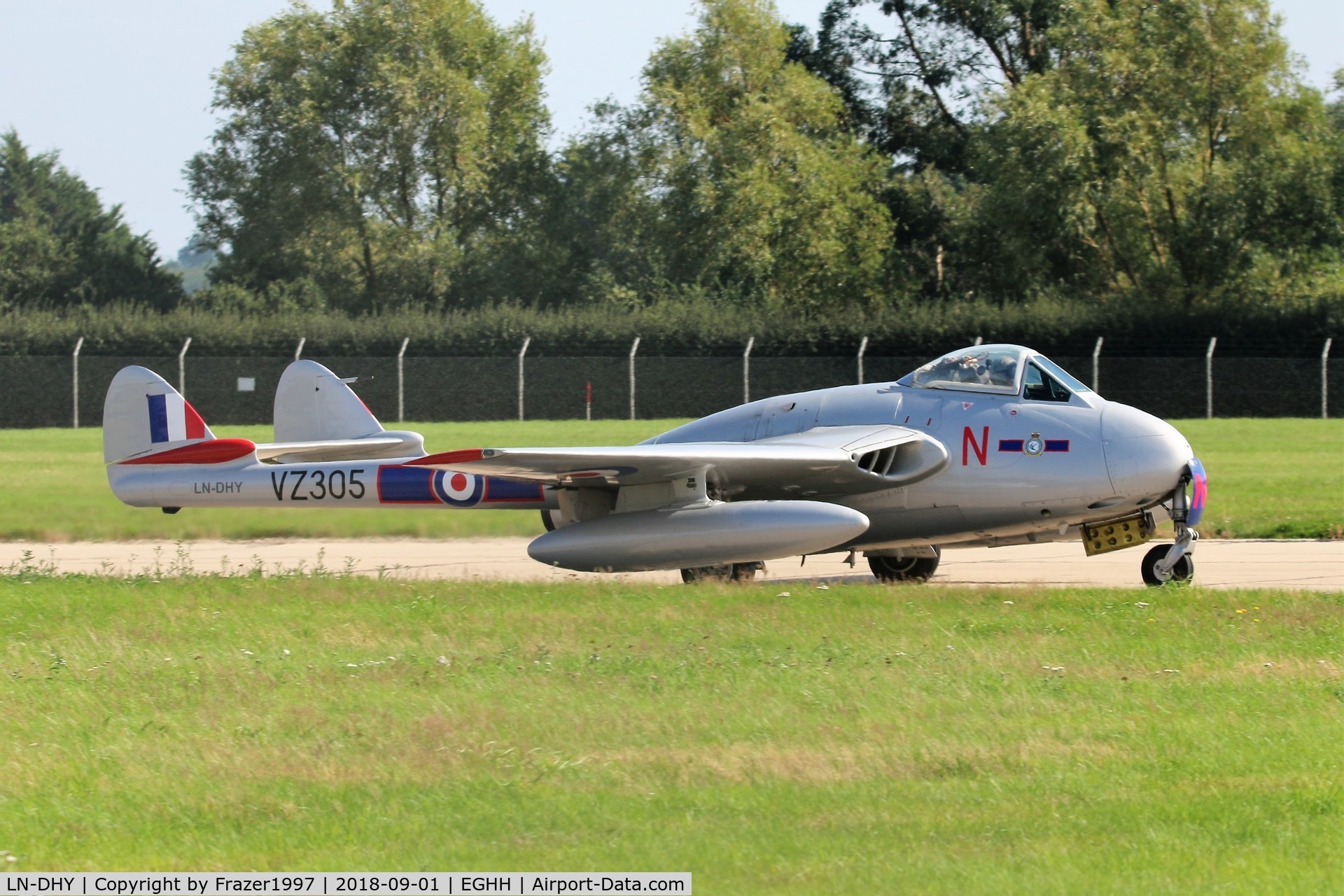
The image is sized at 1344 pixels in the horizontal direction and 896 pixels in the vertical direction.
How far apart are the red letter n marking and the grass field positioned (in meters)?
4.65

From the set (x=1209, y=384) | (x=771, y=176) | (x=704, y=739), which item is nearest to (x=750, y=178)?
(x=771, y=176)

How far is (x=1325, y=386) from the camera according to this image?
1442 inches

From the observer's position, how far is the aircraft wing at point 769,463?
1259 cm

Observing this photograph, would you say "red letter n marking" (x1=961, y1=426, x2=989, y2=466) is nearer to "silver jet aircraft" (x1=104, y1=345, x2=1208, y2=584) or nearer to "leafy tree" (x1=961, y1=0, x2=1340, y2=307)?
"silver jet aircraft" (x1=104, y1=345, x2=1208, y2=584)

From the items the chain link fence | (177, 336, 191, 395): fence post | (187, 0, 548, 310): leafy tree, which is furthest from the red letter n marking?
(187, 0, 548, 310): leafy tree

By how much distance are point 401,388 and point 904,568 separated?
25.9 metres

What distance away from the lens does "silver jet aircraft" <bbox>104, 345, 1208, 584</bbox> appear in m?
12.5

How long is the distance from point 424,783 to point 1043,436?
7987mm

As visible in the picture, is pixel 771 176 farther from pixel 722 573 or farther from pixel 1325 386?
pixel 722 573

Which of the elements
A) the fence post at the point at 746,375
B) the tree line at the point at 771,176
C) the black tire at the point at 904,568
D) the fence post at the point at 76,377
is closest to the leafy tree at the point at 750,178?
the tree line at the point at 771,176

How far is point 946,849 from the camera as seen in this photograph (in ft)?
17.9

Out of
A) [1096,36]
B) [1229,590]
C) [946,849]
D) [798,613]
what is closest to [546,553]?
[798,613]

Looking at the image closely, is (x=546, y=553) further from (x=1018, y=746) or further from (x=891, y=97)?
(x=891, y=97)
